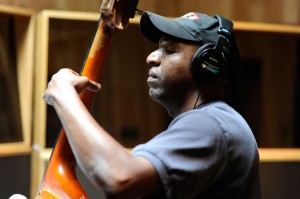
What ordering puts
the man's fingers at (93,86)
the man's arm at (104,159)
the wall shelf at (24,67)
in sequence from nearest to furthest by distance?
1. the man's arm at (104,159)
2. the man's fingers at (93,86)
3. the wall shelf at (24,67)

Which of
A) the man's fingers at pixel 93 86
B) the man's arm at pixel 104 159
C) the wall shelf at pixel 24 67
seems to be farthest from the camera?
the wall shelf at pixel 24 67

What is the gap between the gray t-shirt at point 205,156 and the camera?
3.27ft

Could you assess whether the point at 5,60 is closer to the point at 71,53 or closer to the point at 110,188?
the point at 71,53

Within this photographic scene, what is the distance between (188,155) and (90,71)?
1.15ft

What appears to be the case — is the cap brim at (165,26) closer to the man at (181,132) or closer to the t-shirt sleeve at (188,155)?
the man at (181,132)

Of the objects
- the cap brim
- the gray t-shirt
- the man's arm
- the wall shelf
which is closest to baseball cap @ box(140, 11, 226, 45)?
the cap brim

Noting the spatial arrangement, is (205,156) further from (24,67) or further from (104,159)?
(24,67)

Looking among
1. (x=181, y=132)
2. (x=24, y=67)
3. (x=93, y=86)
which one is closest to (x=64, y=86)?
(x=93, y=86)

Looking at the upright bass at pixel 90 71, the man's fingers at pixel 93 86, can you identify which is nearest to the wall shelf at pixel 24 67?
the upright bass at pixel 90 71

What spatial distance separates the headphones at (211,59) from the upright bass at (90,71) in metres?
0.20

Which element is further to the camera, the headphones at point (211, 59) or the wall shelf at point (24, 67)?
the wall shelf at point (24, 67)

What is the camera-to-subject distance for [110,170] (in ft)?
3.13

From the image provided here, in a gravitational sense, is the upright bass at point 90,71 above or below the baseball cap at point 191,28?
below

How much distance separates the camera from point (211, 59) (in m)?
1.18
